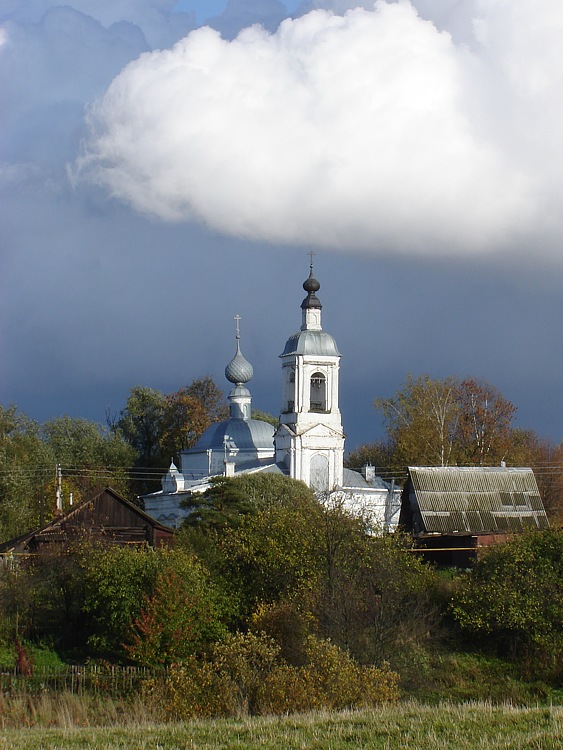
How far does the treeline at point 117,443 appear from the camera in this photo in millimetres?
69812

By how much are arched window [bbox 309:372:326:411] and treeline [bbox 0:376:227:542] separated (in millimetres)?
14053

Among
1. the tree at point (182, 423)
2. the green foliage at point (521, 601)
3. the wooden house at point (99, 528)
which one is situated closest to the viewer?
the green foliage at point (521, 601)

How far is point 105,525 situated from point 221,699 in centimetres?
2574

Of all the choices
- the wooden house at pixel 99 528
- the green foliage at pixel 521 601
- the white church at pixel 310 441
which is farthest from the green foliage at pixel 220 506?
the white church at pixel 310 441

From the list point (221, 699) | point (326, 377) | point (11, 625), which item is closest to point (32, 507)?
point (326, 377)

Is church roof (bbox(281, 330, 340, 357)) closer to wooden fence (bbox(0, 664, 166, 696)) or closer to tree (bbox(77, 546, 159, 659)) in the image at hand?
tree (bbox(77, 546, 159, 659))

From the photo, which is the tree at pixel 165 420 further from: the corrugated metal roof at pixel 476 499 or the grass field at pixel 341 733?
the grass field at pixel 341 733

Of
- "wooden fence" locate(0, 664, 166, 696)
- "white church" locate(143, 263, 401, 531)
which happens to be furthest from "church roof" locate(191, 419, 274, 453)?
"wooden fence" locate(0, 664, 166, 696)

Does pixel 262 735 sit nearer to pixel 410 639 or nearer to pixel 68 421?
pixel 410 639

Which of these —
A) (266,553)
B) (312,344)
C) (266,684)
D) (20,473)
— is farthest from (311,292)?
(266,684)

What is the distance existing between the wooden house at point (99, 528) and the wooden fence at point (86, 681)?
43.0 ft

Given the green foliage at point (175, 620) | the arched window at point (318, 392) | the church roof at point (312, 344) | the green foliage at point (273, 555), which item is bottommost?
the green foliage at point (175, 620)

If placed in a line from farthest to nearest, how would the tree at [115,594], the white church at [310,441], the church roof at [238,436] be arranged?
1. the church roof at [238,436]
2. the white church at [310,441]
3. the tree at [115,594]

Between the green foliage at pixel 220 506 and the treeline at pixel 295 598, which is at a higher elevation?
the green foliage at pixel 220 506
